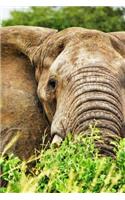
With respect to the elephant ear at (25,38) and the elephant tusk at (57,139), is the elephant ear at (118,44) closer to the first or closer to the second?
the elephant ear at (25,38)

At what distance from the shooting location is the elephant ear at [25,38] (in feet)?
31.7

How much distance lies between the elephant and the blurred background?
8.10m

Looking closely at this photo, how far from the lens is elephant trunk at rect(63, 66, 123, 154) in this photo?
8023mm

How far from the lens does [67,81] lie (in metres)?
8.67

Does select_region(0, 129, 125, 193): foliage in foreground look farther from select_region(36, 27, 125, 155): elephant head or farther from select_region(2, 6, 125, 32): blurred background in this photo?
select_region(2, 6, 125, 32): blurred background

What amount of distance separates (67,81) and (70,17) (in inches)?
413

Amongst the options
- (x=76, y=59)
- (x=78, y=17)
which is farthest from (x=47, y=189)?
(x=78, y=17)

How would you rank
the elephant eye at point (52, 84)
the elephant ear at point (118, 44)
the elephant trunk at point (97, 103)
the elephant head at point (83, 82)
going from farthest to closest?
the elephant ear at point (118, 44)
the elephant eye at point (52, 84)
the elephant head at point (83, 82)
the elephant trunk at point (97, 103)

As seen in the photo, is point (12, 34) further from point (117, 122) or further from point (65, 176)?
point (65, 176)

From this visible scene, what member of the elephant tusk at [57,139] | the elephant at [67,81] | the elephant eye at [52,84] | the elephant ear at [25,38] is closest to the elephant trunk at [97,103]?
the elephant at [67,81]

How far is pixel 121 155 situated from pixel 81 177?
14.2 inches

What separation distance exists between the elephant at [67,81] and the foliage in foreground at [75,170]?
35cm

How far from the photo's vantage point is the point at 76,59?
873 centimetres

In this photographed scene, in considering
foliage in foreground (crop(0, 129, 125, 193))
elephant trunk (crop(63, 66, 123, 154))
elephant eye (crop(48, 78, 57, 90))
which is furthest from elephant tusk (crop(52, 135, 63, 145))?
elephant eye (crop(48, 78, 57, 90))
